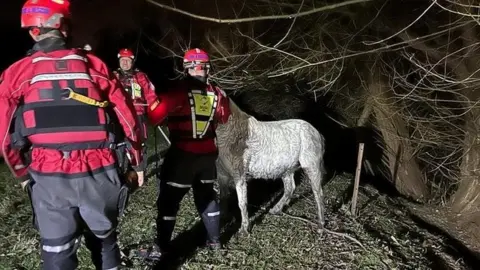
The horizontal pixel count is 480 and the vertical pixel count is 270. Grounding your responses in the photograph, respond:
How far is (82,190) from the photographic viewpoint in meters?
3.41

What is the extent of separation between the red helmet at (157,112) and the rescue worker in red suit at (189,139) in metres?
0.14

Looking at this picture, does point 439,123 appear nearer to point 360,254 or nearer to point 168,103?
point 360,254

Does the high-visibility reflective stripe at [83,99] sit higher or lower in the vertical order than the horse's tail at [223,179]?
higher

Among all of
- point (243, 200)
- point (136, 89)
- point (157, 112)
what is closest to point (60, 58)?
point (157, 112)

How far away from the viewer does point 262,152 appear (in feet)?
22.3

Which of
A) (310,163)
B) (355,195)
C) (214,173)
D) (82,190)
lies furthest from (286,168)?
(82,190)

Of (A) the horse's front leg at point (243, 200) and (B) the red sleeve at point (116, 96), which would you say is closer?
(B) the red sleeve at point (116, 96)

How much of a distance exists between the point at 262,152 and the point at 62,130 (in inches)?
149

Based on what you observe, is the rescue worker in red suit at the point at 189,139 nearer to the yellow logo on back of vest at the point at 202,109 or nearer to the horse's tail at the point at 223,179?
the yellow logo on back of vest at the point at 202,109

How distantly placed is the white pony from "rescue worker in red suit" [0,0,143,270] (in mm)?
2943

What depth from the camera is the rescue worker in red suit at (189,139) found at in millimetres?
5113

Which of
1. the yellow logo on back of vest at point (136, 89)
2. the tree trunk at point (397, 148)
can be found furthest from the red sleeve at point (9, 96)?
the tree trunk at point (397, 148)

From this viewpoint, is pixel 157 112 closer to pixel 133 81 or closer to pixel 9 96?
pixel 9 96

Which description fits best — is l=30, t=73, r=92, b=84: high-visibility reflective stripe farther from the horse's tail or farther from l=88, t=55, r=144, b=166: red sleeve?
the horse's tail
